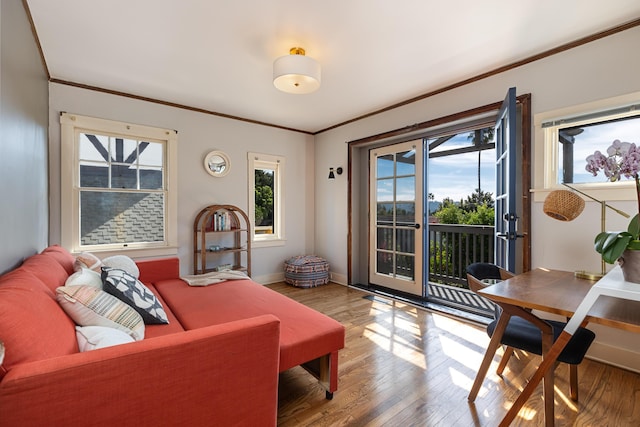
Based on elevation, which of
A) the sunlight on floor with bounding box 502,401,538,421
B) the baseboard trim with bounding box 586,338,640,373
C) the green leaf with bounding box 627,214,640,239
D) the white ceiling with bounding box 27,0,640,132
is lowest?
the sunlight on floor with bounding box 502,401,538,421

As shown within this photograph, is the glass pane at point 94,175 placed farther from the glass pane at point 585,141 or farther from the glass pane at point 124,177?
the glass pane at point 585,141

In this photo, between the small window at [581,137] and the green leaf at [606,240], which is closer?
the green leaf at [606,240]

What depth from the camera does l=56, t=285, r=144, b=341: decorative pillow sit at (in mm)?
1307

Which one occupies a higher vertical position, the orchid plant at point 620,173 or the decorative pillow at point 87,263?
the orchid plant at point 620,173

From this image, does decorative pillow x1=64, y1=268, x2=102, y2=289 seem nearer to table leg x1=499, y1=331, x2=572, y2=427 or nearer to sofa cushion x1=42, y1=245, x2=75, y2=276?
sofa cushion x1=42, y1=245, x2=75, y2=276

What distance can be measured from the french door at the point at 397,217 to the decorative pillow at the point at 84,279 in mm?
3221

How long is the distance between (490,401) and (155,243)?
12.0 ft

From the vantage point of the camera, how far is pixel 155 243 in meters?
3.65

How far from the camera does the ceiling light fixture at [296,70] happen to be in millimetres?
2297

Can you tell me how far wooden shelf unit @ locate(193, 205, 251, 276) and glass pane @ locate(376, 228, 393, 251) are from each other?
1.86m

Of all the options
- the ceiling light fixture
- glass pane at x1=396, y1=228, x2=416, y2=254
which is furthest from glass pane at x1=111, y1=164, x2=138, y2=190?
glass pane at x1=396, y1=228, x2=416, y2=254

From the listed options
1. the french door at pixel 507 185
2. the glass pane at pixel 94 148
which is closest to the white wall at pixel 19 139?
the glass pane at pixel 94 148

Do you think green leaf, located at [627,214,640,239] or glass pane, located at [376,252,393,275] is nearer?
green leaf, located at [627,214,640,239]

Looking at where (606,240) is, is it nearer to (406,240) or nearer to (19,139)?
(406,240)
